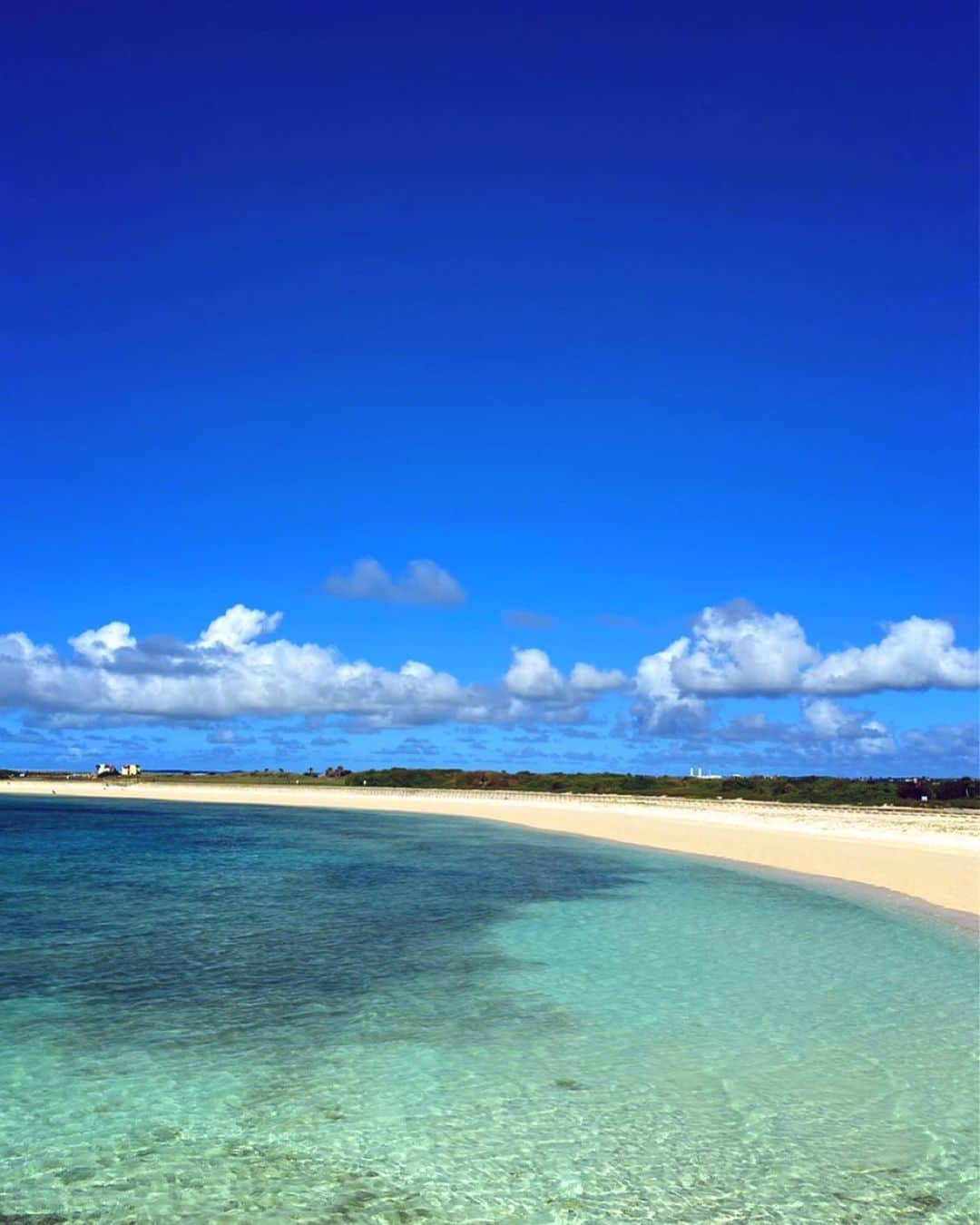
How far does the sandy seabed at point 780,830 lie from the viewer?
3978 centimetres

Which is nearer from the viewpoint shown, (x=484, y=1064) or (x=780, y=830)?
(x=484, y=1064)

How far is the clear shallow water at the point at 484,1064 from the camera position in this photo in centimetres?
1045

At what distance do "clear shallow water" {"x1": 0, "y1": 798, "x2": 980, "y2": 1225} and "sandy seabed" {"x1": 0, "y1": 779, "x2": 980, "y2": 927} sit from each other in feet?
28.7

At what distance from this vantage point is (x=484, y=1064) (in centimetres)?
1470

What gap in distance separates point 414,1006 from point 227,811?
104578 mm

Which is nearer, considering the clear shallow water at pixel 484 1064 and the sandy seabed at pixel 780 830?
the clear shallow water at pixel 484 1064

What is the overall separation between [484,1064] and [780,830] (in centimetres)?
5708

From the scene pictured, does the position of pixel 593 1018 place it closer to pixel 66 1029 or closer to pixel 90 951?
pixel 66 1029

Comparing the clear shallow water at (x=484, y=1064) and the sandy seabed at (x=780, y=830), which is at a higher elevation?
the clear shallow water at (x=484, y=1064)

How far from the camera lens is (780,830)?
221ft

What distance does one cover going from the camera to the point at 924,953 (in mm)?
23844

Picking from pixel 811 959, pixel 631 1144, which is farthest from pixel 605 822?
pixel 631 1144

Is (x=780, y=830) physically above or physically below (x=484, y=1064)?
below

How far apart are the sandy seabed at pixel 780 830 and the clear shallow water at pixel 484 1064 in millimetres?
8756
